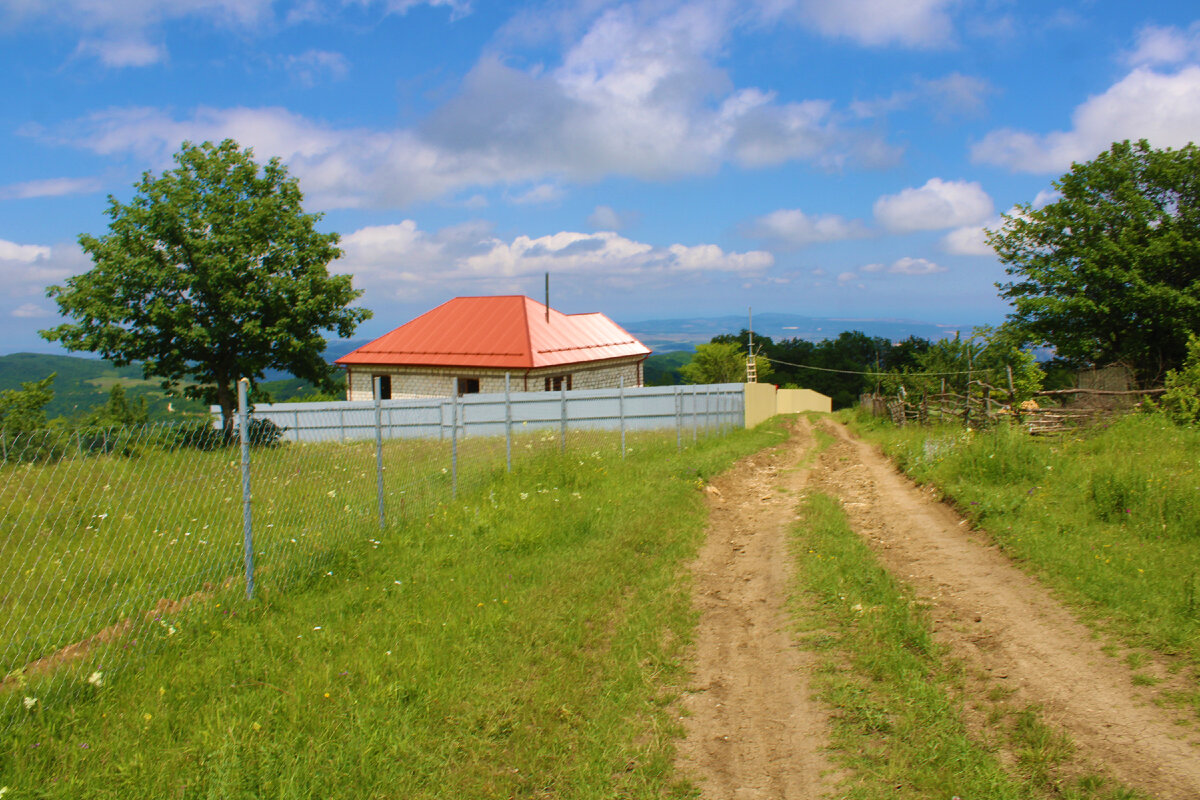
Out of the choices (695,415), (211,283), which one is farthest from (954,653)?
(211,283)

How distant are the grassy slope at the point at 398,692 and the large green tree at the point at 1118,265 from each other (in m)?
23.9

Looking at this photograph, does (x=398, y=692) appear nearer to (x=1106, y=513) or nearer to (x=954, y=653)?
(x=954, y=653)

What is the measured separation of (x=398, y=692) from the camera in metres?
4.46

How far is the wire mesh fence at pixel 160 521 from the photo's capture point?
4348 millimetres

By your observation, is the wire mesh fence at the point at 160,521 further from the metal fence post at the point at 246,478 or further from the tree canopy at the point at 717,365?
the tree canopy at the point at 717,365

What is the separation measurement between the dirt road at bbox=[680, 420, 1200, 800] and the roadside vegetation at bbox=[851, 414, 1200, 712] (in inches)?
12.6

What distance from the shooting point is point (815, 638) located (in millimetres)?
5539

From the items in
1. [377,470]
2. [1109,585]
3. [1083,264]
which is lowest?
[1109,585]

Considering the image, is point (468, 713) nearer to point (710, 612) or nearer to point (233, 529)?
point (710, 612)

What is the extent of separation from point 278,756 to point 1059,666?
501 centimetres

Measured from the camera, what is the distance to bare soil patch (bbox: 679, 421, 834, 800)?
379 cm

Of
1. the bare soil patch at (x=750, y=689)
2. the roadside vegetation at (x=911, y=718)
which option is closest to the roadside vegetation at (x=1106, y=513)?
the roadside vegetation at (x=911, y=718)

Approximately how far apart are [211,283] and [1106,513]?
23984 mm

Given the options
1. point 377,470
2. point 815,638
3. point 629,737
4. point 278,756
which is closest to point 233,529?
point 377,470
